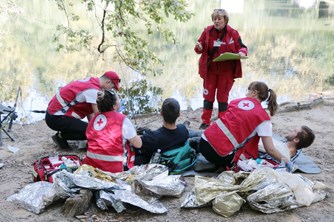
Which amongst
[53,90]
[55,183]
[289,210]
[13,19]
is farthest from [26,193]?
[13,19]

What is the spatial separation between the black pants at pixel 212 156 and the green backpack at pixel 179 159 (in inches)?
4.6

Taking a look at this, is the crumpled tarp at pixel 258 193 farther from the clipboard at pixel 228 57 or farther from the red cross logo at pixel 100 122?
the clipboard at pixel 228 57

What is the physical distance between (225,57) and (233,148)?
141cm

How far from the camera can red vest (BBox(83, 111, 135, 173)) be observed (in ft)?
10.2

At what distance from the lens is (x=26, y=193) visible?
2.83 metres

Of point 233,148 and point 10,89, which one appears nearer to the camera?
point 233,148

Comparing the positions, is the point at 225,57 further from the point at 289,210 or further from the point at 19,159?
the point at 19,159

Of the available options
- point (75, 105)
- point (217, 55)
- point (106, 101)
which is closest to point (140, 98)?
point (217, 55)

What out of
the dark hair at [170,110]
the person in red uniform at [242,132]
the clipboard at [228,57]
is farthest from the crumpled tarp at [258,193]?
the clipboard at [228,57]

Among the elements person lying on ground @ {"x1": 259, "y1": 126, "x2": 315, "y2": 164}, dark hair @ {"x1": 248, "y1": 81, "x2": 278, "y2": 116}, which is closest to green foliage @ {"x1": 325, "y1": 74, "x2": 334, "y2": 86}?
person lying on ground @ {"x1": 259, "y1": 126, "x2": 315, "y2": 164}

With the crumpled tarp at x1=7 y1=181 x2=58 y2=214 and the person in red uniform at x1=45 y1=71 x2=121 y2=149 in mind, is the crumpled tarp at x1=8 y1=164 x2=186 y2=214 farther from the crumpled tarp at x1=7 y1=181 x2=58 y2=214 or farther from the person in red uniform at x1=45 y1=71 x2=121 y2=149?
the person in red uniform at x1=45 y1=71 x2=121 y2=149

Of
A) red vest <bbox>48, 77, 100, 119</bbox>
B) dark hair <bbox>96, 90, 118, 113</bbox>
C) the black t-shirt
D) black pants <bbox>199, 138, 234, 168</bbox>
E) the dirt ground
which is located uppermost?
dark hair <bbox>96, 90, 118, 113</bbox>

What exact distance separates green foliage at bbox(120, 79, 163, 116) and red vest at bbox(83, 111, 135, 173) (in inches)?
133

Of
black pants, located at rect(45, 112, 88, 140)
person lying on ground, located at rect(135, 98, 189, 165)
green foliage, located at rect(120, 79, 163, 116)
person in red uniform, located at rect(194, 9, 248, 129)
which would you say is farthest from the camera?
green foliage, located at rect(120, 79, 163, 116)
